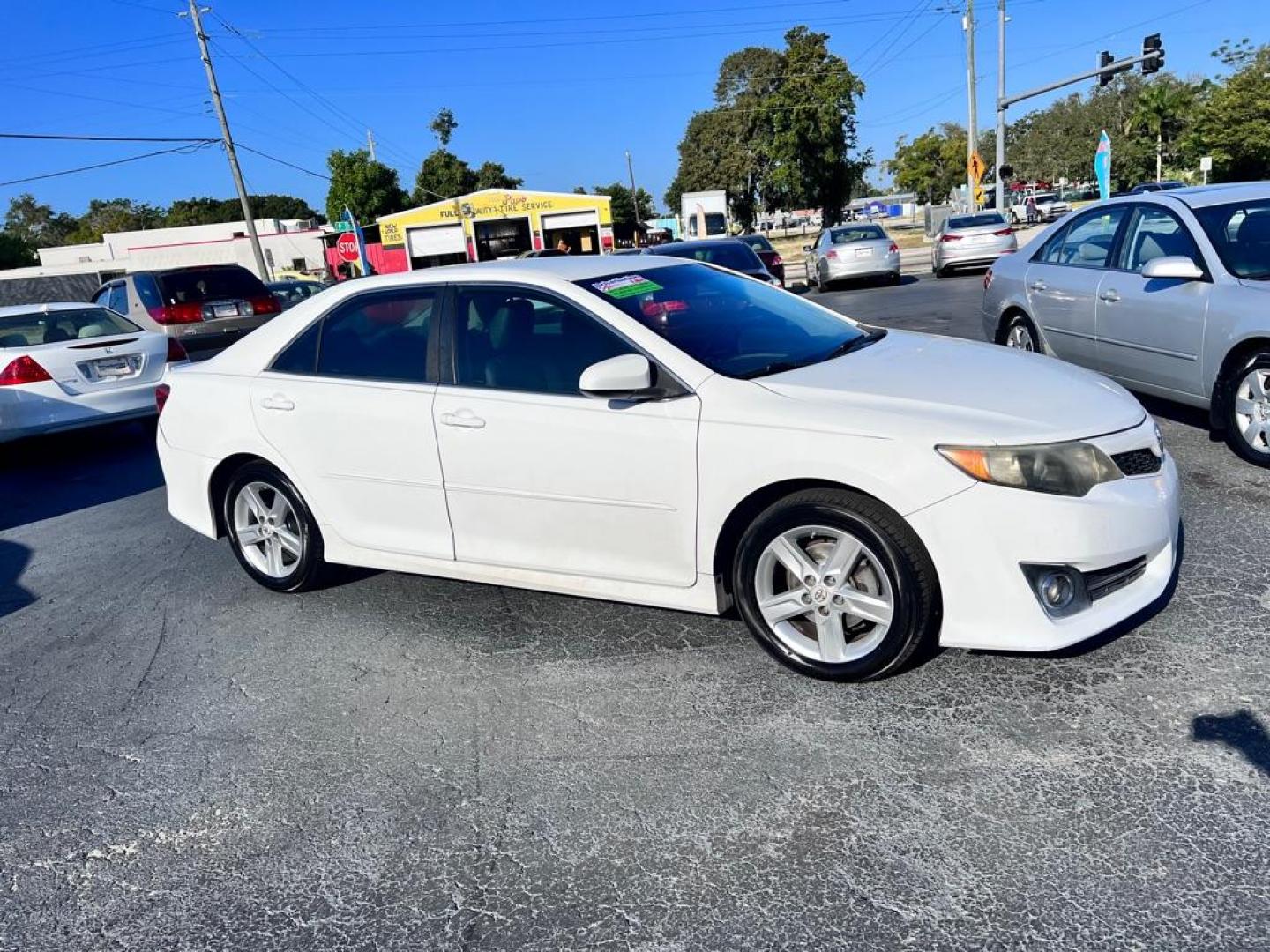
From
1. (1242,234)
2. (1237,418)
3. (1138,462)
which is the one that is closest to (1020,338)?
(1242,234)

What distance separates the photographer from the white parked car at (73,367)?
27.5 ft

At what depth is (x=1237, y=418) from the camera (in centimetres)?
550

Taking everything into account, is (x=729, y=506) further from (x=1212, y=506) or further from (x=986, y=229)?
(x=986, y=229)

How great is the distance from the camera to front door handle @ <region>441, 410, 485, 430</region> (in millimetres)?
4004

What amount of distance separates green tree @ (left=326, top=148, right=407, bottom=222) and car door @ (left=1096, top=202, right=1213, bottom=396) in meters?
66.1

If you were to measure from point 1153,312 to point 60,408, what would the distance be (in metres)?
8.65

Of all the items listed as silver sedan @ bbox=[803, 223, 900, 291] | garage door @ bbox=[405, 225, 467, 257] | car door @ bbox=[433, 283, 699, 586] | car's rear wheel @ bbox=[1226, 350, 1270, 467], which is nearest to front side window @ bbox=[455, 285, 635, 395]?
car door @ bbox=[433, 283, 699, 586]

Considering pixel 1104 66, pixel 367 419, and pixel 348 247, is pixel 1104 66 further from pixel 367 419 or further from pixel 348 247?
pixel 367 419

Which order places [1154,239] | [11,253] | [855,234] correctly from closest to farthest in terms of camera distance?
[1154,239] < [855,234] < [11,253]

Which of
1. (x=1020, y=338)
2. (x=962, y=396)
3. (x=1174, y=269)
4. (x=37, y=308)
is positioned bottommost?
(x=1020, y=338)

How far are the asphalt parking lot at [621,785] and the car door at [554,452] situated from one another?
1.55ft

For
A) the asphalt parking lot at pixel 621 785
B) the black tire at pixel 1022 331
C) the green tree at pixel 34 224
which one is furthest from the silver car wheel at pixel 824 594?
the green tree at pixel 34 224

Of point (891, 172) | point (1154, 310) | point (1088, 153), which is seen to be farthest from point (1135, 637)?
point (891, 172)

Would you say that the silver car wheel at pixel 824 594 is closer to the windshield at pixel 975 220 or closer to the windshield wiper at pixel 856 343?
the windshield wiper at pixel 856 343
